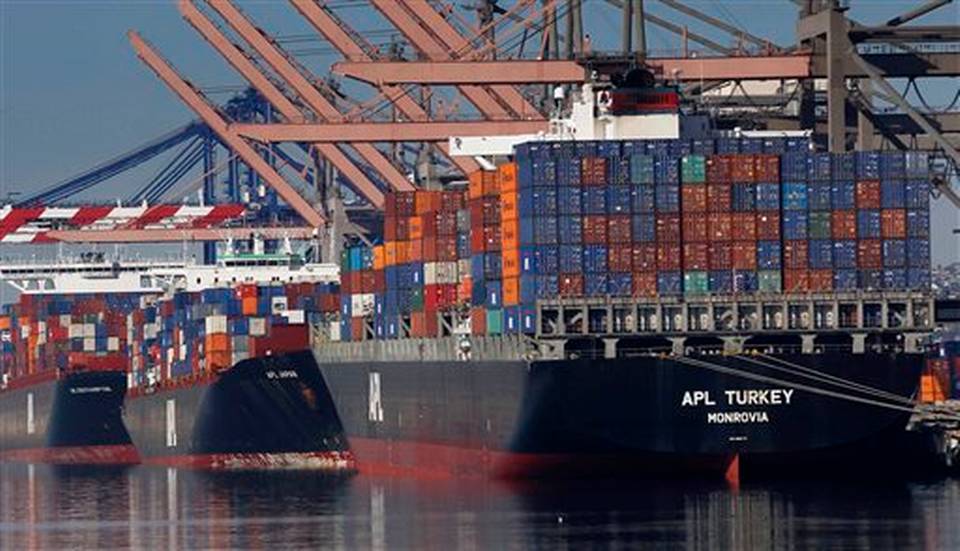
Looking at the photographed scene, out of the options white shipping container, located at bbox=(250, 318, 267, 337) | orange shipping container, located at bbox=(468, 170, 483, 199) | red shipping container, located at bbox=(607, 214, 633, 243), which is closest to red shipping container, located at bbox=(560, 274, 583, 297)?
red shipping container, located at bbox=(607, 214, 633, 243)

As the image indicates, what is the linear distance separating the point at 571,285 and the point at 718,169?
497 cm

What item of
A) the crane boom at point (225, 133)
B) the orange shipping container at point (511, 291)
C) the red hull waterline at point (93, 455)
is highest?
the crane boom at point (225, 133)

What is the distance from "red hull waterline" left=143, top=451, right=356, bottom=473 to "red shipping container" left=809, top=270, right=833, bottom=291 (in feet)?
86.9

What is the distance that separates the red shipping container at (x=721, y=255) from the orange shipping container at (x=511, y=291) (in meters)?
5.29

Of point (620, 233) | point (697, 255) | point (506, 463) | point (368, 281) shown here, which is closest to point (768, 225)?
point (697, 255)

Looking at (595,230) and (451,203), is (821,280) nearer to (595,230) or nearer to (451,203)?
(595,230)

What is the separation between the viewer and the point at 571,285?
79.4 m

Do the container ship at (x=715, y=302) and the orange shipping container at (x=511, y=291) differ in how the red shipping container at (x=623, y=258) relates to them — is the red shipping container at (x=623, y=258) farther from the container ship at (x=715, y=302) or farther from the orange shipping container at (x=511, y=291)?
the orange shipping container at (x=511, y=291)

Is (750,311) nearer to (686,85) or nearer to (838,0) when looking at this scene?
(838,0)

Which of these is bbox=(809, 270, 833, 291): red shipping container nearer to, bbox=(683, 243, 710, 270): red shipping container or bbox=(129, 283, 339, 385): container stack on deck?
bbox=(683, 243, 710, 270): red shipping container

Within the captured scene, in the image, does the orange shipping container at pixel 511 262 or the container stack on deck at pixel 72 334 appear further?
the container stack on deck at pixel 72 334

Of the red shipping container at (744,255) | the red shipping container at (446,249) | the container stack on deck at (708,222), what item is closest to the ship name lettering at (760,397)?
the container stack on deck at (708,222)

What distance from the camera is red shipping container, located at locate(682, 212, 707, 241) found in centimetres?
7925

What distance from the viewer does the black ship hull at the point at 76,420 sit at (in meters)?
131
